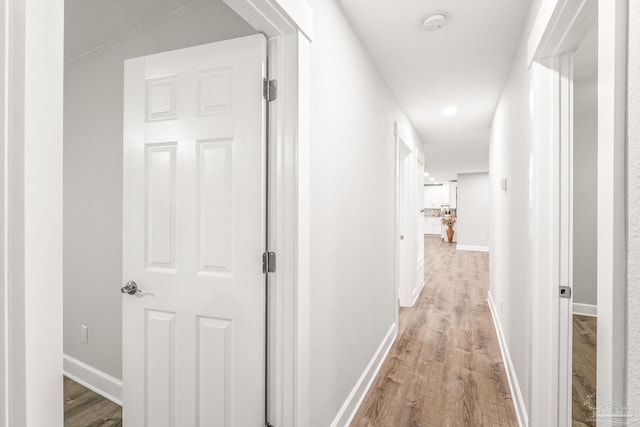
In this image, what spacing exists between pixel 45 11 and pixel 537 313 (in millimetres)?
1969

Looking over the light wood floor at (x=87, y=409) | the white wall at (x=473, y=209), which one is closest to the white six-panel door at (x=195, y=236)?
the light wood floor at (x=87, y=409)

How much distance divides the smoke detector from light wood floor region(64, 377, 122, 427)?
295 cm

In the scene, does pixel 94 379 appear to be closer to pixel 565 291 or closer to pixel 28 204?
pixel 28 204

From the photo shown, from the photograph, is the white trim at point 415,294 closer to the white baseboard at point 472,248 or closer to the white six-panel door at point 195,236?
the white six-panel door at point 195,236

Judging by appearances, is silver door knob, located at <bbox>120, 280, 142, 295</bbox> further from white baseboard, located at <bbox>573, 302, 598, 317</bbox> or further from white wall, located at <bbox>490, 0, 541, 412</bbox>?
white baseboard, located at <bbox>573, 302, 598, 317</bbox>

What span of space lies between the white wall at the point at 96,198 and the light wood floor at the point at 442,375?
5.73 ft

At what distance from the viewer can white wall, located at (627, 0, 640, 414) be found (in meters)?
0.66

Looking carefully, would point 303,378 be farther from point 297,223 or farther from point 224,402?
point 297,223

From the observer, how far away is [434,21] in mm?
1934

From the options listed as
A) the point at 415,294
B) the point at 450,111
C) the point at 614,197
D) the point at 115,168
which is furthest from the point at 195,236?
the point at 415,294

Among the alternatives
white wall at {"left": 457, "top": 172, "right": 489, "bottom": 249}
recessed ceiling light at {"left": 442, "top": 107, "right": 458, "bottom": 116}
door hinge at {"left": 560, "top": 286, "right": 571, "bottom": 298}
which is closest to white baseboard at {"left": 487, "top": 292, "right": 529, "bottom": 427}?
door hinge at {"left": 560, "top": 286, "right": 571, "bottom": 298}

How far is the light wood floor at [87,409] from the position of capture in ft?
6.39

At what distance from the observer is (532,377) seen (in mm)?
1622

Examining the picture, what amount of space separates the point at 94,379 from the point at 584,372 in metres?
3.57
